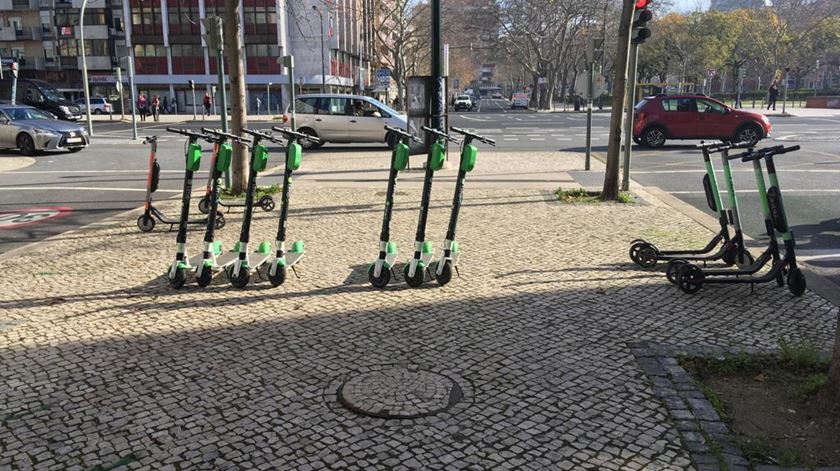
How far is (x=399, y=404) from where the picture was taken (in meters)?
3.69

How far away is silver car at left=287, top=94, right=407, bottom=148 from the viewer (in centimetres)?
2134

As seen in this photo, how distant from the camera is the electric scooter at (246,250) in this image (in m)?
5.67

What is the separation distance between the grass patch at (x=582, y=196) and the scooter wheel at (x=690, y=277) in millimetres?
4964

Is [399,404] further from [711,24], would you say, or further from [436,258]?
[711,24]

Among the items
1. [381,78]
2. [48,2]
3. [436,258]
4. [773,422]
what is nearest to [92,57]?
[48,2]

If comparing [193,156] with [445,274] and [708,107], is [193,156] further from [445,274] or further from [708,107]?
[708,107]

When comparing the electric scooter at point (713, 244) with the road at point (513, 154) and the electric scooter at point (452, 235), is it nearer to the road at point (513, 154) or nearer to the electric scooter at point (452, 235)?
the road at point (513, 154)

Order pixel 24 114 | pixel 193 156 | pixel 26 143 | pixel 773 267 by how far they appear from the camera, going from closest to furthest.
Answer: pixel 193 156 < pixel 773 267 < pixel 26 143 < pixel 24 114

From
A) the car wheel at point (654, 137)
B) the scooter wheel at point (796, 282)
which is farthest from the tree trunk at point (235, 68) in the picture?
the car wheel at point (654, 137)

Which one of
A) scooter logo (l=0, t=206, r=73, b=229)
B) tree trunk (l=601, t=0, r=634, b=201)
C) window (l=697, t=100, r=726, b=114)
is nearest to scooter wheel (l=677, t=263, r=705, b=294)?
tree trunk (l=601, t=0, r=634, b=201)

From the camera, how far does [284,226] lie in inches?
231

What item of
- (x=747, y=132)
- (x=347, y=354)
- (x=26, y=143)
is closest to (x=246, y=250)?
(x=347, y=354)

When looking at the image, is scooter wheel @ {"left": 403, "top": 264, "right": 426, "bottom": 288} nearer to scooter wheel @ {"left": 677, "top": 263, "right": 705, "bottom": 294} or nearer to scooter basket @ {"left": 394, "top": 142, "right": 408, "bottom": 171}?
scooter basket @ {"left": 394, "top": 142, "right": 408, "bottom": 171}

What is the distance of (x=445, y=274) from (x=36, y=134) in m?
18.0
